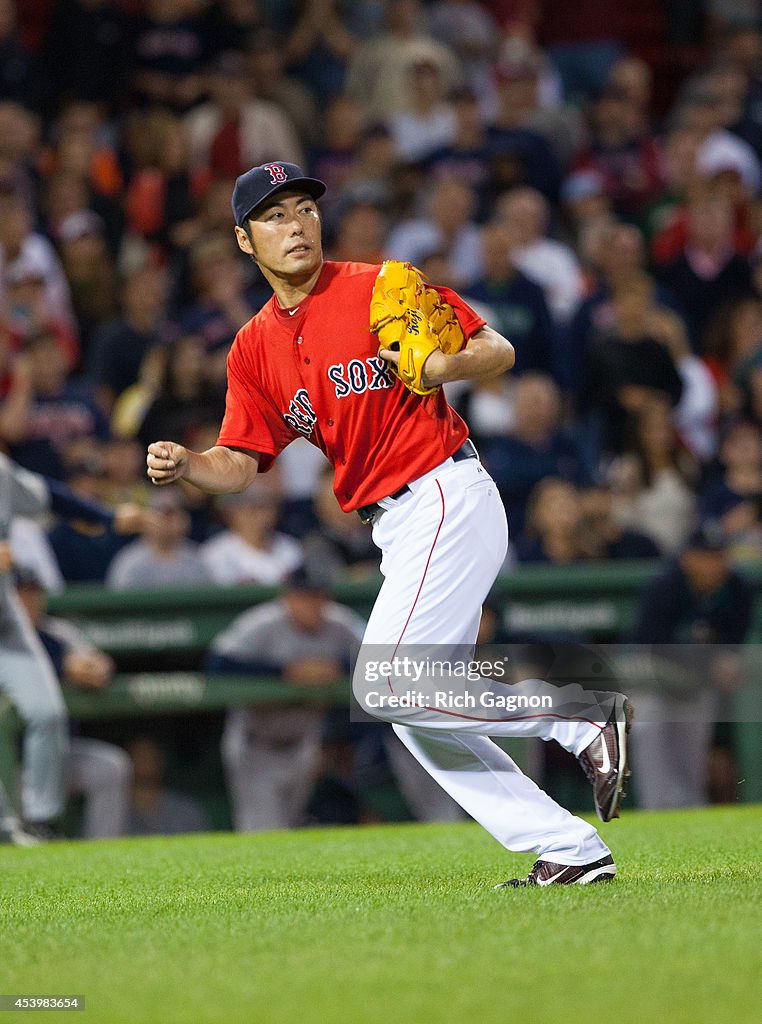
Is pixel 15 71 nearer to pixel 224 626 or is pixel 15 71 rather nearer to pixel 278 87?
pixel 278 87

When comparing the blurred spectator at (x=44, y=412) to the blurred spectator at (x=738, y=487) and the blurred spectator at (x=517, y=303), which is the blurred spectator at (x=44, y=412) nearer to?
the blurred spectator at (x=517, y=303)

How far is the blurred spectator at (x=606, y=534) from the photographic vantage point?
9.06 meters

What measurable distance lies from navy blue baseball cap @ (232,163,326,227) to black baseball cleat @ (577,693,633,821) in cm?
173

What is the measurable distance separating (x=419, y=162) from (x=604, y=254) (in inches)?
72.0

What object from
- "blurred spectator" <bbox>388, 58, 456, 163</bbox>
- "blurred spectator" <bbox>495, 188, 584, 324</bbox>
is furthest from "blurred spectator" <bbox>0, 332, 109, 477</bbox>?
"blurred spectator" <bbox>388, 58, 456, 163</bbox>

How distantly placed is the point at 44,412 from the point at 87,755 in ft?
7.71

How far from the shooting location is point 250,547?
895 centimetres

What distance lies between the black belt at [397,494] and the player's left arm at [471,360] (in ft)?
0.77

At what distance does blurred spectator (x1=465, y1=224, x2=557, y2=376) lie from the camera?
1035cm

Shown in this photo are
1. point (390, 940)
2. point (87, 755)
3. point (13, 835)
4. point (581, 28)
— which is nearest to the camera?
point (390, 940)

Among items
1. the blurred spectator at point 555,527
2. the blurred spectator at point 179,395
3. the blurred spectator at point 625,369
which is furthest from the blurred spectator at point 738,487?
the blurred spectator at point 179,395

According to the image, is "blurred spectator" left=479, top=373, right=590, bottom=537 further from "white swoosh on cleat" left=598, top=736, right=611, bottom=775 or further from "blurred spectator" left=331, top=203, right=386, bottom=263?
"white swoosh on cleat" left=598, top=736, right=611, bottom=775

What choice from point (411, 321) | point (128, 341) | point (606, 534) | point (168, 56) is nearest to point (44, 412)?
point (128, 341)

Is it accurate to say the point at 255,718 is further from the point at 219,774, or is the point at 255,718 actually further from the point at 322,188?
the point at 322,188
